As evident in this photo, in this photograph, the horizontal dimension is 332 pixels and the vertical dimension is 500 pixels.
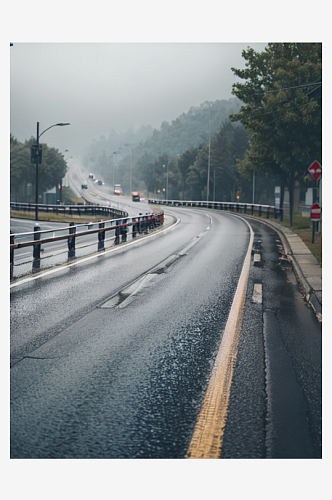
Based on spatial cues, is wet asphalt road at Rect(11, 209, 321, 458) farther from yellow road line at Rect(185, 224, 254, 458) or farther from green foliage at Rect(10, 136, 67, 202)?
green foliage at Rect(10, 136, 67, 202)

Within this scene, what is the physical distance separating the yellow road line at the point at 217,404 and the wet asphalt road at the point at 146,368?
0.07 meters

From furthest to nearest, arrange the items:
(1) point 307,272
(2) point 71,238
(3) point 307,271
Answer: (2) point 71,238 < (3) point 307,271 < (1) point 307,272

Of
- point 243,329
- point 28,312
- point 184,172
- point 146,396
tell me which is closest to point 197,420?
point 146,396

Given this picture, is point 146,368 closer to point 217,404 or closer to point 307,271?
point 217,404

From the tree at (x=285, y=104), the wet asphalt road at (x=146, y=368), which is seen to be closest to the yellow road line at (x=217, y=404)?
the wet asphalt road at (x=146, y=368)

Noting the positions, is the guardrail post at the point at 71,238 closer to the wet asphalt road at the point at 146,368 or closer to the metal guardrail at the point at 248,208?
the wet asphalt road at the point at 146,368

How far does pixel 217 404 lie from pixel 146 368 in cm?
129

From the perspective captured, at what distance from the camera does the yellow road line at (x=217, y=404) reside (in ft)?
13.4

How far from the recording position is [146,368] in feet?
19.9

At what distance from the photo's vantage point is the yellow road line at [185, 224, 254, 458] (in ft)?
13.4

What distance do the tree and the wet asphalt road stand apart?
3031 cm

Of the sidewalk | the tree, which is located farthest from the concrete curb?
the tree

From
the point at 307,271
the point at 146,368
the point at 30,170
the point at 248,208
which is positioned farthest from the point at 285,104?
the point at 30,170

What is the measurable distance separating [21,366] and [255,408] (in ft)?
9.04
